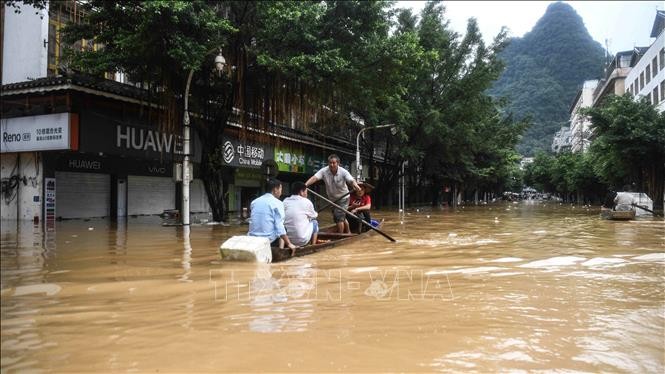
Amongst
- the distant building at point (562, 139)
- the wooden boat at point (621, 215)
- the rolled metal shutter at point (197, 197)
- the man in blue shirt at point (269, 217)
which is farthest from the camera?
the distant building at point (562, 139)

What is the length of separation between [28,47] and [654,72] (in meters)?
42.8

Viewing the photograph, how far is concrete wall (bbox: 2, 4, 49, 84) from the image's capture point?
18.2m

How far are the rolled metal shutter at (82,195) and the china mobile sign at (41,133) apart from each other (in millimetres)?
2020

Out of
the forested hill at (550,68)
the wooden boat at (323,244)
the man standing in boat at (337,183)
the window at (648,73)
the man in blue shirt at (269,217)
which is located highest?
the forested hill at (550,68)

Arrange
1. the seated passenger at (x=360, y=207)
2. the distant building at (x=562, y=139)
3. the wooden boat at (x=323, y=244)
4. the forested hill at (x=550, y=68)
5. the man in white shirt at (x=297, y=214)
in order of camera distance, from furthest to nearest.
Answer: the forested hill at (x=550, y=68), the distant building at (x=562, y=139), the seated passenger at (x=360, y=207), the man in white shirt at (x=297, y=214), the wooden boat at (x=323, y=244)

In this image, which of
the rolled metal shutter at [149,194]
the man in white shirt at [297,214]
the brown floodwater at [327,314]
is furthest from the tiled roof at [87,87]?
the man in white shirt at [297,214]

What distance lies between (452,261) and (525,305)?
134 inches

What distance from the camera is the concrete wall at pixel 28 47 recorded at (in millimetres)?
18219

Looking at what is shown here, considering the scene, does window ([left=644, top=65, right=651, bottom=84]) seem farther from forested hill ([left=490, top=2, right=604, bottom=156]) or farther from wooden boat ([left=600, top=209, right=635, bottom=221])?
forested hill ([left=490, top=2, right=604, bottom=156])

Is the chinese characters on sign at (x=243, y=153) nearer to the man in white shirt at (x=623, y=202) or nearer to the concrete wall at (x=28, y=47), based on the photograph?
the concrete wall at (x=28, y=47)

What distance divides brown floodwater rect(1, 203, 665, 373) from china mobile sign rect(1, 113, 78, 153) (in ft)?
29.6

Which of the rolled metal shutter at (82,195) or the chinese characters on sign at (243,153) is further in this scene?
the chinese characters on sign at (243,153)

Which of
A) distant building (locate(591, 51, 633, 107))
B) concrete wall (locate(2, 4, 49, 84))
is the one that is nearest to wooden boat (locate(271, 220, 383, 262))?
concrete wall (locate(2, 4, 49, 84))

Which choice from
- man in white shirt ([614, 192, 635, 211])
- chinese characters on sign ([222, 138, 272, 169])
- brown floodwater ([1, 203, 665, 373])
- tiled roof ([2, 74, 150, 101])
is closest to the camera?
brown floodwater ([1, 203, 665, 373])
